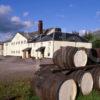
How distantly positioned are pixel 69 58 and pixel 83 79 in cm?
101

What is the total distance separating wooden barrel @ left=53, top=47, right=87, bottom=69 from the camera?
1050cm

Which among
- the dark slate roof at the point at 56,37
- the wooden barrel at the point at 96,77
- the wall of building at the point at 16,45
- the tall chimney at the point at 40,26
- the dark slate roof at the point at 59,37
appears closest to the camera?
the wooden barrel at the point at 96,77

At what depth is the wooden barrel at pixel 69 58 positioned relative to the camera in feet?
34.4

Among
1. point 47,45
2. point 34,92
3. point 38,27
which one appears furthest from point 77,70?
point 38,27

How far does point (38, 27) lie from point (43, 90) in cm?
5747

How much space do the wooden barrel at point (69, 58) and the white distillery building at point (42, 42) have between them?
4393 centimetres

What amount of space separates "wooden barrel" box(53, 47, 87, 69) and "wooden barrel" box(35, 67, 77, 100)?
1254 millimetres

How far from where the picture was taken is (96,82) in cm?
1068

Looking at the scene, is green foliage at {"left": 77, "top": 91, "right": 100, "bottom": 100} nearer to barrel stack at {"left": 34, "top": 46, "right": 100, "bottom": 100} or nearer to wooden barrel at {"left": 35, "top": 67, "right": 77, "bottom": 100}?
barrel stack at {"left": 34, "top": 46, "right": 100, "bottom": 100}

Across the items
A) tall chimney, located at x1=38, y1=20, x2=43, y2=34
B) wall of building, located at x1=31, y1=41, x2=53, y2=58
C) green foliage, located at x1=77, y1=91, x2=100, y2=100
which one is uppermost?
tall chimney, located at x1=38, y1=20, x2=43, y2=34

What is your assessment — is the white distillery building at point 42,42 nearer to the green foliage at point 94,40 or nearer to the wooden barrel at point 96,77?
the green foliage at point 94,40

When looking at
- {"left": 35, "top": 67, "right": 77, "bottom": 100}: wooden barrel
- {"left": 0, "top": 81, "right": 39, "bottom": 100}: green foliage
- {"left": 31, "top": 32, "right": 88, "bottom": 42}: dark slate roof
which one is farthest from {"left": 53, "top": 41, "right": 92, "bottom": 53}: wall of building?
{"left": 35, "top": 67, "right": 77, "bottom": 100}: wooden barrel

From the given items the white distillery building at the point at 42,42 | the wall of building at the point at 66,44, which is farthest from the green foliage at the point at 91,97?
the wall of building at the point at 66,44

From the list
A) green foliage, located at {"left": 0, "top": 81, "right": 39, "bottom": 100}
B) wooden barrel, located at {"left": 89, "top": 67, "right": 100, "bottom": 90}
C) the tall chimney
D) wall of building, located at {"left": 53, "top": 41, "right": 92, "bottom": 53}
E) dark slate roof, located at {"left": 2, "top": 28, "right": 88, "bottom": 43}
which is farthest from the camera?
the tall chimney
